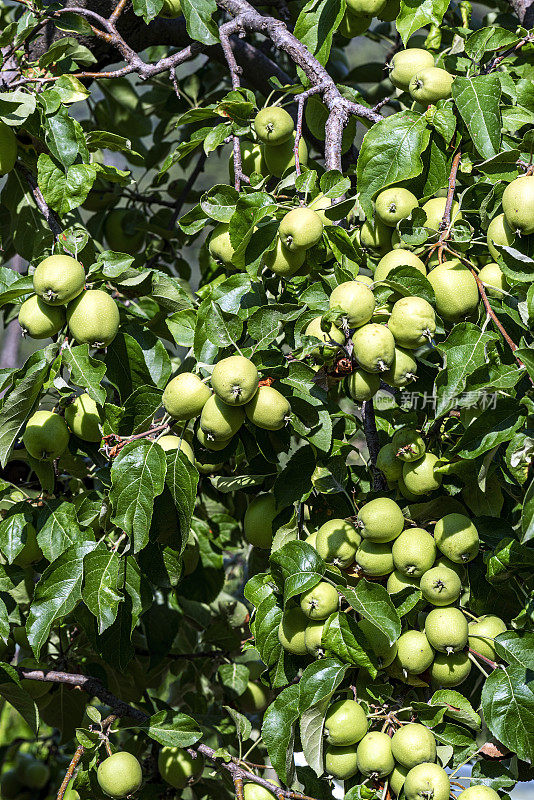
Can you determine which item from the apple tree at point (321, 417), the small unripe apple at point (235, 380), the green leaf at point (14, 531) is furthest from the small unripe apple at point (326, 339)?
the green leaf at point (14, 531)

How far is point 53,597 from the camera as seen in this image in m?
1.31

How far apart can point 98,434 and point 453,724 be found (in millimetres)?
744

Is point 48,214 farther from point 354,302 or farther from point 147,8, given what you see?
point 354,302

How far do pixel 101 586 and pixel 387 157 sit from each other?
0.79 meters

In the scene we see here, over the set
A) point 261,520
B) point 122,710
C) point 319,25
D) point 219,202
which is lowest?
point 122,710

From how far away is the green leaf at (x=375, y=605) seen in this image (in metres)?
1.06

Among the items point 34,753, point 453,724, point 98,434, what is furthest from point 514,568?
point 34,753

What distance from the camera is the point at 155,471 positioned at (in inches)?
45.5

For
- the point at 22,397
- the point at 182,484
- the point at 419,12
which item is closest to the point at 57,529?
the point at 22,397

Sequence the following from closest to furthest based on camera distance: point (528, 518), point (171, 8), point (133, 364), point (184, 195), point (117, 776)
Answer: point (528, 518)
point (117, 776)
point (133, 364)
point (171, 8)
point (184, 195)

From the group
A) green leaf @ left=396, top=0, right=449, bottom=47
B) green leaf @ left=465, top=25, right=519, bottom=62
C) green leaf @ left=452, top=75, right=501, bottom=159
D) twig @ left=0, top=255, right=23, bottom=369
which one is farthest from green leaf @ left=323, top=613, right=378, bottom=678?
twig @ left=0, top=255, right=23, bottom=369

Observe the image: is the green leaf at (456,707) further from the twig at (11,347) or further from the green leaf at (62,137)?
the twig at (11,347)

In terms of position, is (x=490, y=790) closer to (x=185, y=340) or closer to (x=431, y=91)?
(x=185, y=340)

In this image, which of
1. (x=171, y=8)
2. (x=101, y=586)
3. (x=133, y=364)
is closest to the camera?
(x=101, y=586)
